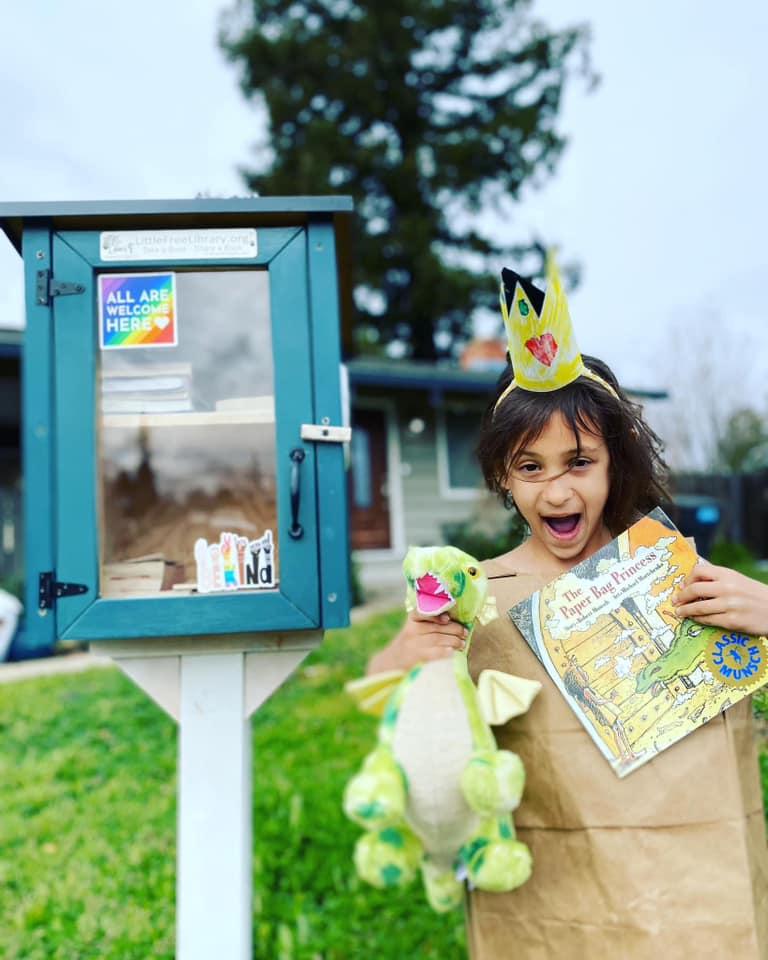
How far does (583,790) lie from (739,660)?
28 centimetres

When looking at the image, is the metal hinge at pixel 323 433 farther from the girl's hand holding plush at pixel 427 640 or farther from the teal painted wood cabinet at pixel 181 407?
the girl's hand holding plush at pixel 427 640

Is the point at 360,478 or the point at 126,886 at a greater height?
the point at 360,478

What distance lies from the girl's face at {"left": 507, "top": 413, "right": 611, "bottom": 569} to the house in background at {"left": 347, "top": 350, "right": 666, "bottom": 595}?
7130mm

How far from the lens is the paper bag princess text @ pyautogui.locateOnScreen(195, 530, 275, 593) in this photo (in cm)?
133

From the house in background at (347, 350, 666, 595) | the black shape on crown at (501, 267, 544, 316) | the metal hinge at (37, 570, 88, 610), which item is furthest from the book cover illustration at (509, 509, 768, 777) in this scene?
the house in background at (347, 350, 666, 595)

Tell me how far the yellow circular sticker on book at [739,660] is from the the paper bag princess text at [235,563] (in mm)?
713

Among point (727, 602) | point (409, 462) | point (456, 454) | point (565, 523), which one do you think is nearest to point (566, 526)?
point (565, 523)

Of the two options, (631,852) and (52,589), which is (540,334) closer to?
(631,852)

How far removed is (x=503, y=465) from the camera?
1167 mm

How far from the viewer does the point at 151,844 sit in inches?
96.7

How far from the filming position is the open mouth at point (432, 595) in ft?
3.18

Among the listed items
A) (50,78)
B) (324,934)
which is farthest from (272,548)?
(50,78)

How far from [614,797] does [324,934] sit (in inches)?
53.0

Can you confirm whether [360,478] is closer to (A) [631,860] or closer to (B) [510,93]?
(B) [510,93]
